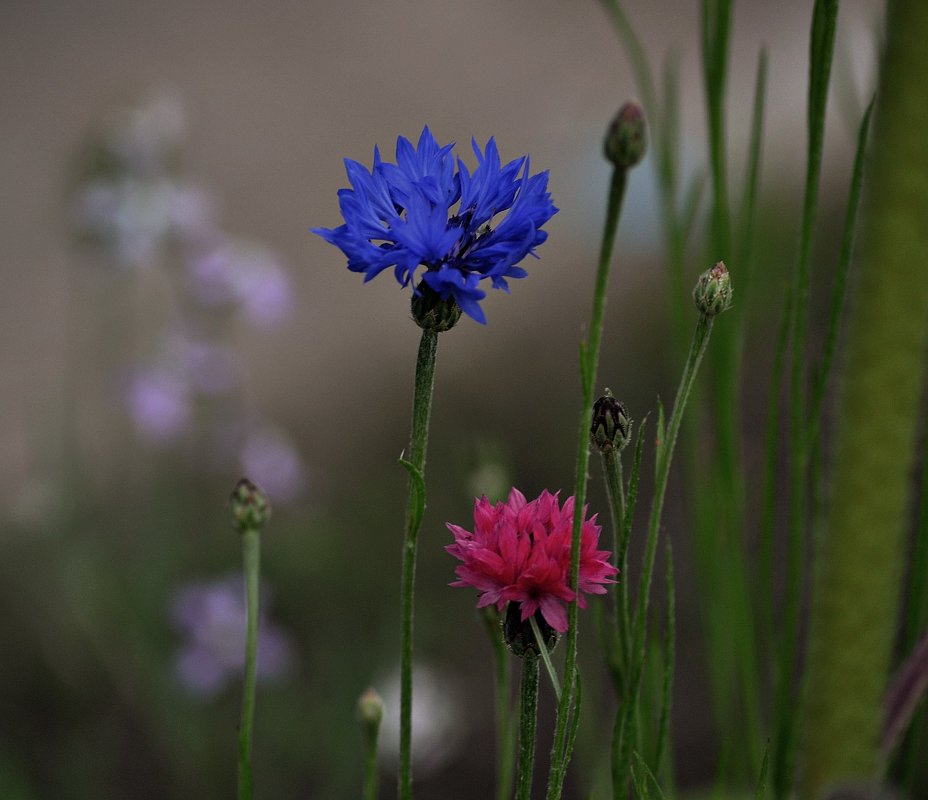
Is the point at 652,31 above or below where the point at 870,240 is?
above

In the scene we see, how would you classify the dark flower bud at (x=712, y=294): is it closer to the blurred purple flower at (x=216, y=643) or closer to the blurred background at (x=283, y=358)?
the blurred background at (x=283, y=358)

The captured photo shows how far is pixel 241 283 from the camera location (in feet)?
4.64

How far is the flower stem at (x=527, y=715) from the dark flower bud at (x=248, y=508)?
12 cm

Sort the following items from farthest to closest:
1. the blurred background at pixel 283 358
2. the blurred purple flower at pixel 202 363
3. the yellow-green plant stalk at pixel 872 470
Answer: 1. the blurred purple flower at pixel 202 363
2. the blurred background at pixel 283 358
3. the yellow-green plant stalk at pixel 872 470

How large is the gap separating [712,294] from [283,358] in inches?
82.1

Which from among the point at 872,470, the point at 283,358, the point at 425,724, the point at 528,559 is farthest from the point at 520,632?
the point at 283,358

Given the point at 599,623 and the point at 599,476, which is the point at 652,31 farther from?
the point at 599,623

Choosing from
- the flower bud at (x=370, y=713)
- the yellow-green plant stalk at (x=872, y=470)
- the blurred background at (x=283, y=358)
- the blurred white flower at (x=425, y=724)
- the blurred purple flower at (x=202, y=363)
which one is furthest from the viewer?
the blurred purple flower at (x=202, y=363)

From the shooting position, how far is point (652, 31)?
11.3ft

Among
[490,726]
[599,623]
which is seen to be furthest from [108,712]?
[599,623]

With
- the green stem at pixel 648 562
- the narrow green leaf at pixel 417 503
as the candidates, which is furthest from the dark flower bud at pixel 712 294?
the narrow green leaf at pixel 417 503

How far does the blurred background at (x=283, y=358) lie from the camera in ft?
4.52

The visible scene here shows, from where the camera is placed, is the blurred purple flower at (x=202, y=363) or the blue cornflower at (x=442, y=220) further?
the blurred purple flower at (x=202, y=363)

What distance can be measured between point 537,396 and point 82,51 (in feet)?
5.87
